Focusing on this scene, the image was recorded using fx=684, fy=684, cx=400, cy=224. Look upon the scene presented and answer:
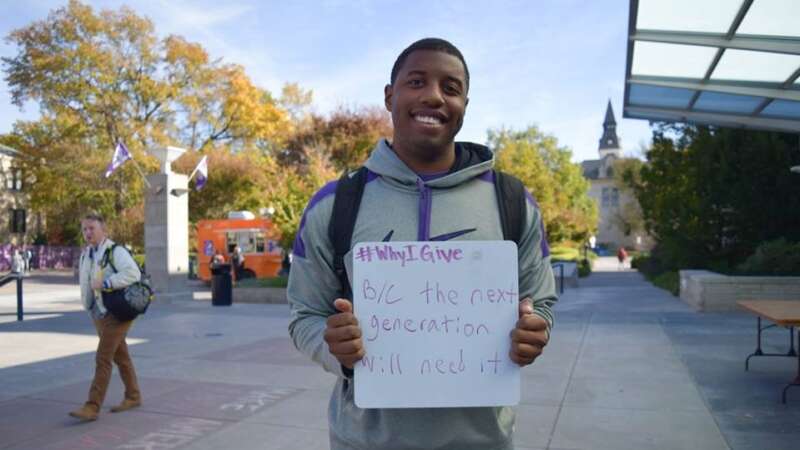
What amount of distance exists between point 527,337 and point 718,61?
35.7 feet

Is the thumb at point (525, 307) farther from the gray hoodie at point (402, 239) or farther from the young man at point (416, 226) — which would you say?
the gray hoodie at point (402, 239)

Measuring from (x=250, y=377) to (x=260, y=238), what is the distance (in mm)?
18437

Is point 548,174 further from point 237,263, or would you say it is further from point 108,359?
point 108,359

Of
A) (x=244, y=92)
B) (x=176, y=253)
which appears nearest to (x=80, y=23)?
(x=244, y=92)

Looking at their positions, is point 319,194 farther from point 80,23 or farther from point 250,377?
point 80,23

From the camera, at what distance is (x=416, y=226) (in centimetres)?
196

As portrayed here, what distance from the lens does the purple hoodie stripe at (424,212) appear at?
1.95m

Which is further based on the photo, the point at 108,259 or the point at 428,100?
the point at 108,259

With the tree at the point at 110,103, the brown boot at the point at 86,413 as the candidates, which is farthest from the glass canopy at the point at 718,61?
the tree at the point at 110,103

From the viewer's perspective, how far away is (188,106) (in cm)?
3612

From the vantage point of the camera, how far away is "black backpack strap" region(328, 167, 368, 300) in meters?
1.93

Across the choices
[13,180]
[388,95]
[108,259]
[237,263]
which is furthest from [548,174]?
[388,95]

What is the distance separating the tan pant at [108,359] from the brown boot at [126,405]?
35 millimetres

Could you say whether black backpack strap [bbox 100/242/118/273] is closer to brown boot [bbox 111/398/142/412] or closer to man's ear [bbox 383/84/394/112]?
brown boot [bbox 111/398/142/412]
